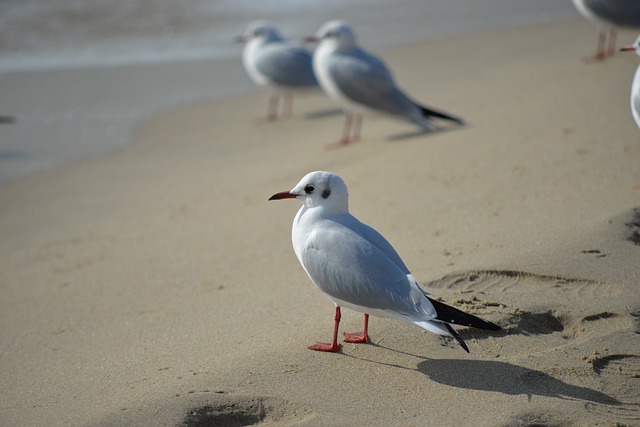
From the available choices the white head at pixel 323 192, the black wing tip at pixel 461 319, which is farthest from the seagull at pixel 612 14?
the black wing tip at pixel 461 319

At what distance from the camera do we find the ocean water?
8.73 meters

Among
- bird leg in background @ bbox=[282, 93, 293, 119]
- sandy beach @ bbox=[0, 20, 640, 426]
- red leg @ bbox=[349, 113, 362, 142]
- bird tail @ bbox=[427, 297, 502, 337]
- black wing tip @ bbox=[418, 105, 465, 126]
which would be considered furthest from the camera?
bird leg in background @ bbox=[282, 93, 293, 119]

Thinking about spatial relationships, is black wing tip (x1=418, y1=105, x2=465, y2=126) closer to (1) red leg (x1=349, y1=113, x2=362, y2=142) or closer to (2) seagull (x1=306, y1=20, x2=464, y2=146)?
(2) seagull (x1=306, y1=20, x2=464, y2=146)

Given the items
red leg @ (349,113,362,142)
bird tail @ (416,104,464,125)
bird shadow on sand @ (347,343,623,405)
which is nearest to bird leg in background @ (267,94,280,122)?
→ red leg @ (349,113,362,142)

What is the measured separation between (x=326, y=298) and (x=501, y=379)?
121 centimetres

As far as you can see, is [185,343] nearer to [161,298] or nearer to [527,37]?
[161,298]

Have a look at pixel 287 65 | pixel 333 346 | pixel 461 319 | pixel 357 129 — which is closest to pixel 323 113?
pixel 287 65

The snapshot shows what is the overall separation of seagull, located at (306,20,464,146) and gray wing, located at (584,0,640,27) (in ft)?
8.17

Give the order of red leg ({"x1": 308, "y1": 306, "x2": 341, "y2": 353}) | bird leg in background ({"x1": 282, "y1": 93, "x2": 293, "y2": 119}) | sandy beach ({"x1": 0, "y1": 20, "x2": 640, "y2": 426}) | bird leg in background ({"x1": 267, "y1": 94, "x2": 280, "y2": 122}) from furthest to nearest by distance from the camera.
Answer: bird leg in background ({"x1": 282, "y1": 93, "x2": 293, "y2": 119}), bird leg in background ({"x1": 267, "y1": 94, "x2": 280, "y2": 122}), red leg ({"x1": 308, "y1": 306, "x2": 341, "y2": 353}), sandy beach ({"x1": 0, "y1": 20, "x2": 640, "y2": 426})

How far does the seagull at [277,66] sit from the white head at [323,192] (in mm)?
5587

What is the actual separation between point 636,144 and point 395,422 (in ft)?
11.3

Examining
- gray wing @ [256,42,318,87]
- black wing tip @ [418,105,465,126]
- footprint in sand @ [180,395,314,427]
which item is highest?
gray wing @ [256,42,318,87]

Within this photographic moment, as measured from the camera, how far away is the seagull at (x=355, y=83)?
750 centimetres

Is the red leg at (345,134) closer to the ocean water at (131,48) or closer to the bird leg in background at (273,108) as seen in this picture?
the bird leg in background at (273,108)
